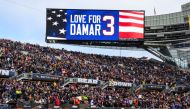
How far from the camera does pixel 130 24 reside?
206ft

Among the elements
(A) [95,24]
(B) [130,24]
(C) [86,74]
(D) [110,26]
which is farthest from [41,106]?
(B) [130,24]

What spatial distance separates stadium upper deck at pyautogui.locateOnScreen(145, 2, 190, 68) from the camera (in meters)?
75.8

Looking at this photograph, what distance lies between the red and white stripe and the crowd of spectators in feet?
16.6

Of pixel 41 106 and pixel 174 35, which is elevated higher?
pixel 174 35

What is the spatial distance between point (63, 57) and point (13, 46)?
26.6 feet

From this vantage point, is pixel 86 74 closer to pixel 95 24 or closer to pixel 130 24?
pixel 95 24

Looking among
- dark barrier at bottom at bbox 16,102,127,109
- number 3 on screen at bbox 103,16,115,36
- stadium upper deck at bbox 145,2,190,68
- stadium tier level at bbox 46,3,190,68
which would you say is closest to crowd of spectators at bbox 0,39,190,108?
dark barrier at bottom at bbox 16,102,127,109

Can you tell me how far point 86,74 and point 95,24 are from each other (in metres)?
12.2

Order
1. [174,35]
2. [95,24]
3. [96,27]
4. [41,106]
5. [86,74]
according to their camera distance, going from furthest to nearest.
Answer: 1. [174,35]
2. [96,27]
3. [95,24]
4. [86,74]
5. [41,106]

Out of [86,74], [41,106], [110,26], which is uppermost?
[110,26]

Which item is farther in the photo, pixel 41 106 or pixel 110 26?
pixel 110 26

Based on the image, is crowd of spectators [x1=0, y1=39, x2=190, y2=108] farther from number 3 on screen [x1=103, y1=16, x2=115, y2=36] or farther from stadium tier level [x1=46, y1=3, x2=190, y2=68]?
number 3 on screen [x1=103, y1=16, x2=115, y2=36]

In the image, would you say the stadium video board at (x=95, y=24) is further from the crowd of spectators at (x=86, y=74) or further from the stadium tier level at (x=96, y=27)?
the crowd of spectators at (x=86, y=74)

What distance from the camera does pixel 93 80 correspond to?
5219 centimetres
